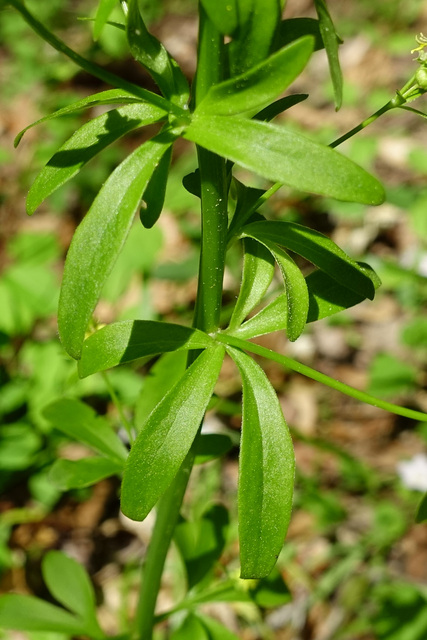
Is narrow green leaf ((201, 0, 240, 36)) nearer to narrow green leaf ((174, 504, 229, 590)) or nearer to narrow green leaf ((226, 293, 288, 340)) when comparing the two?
narrow green leaf ((226, 293, 288, 340))

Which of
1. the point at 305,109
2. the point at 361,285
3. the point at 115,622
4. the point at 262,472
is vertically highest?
the point at 361,285

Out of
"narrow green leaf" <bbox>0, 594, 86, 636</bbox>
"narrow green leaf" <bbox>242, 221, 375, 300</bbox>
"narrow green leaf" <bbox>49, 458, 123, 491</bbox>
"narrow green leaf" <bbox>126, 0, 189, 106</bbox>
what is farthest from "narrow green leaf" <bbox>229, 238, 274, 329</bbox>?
"narrow green leaf" <bbox>0, 594, 86, 636</bbox>

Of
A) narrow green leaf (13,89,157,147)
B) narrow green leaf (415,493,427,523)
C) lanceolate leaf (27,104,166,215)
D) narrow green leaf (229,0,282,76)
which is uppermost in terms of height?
narrow green leaf (229,0,282,76)

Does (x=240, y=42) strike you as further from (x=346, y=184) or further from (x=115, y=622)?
(x=115, y=622)

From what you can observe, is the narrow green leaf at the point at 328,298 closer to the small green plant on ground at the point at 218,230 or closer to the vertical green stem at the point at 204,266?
the small green plant on ground at the point at 218,230

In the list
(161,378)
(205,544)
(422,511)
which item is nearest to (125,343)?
(161,378)

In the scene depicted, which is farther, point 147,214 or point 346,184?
point 147,214

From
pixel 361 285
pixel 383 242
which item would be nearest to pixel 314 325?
pixel 383 242
